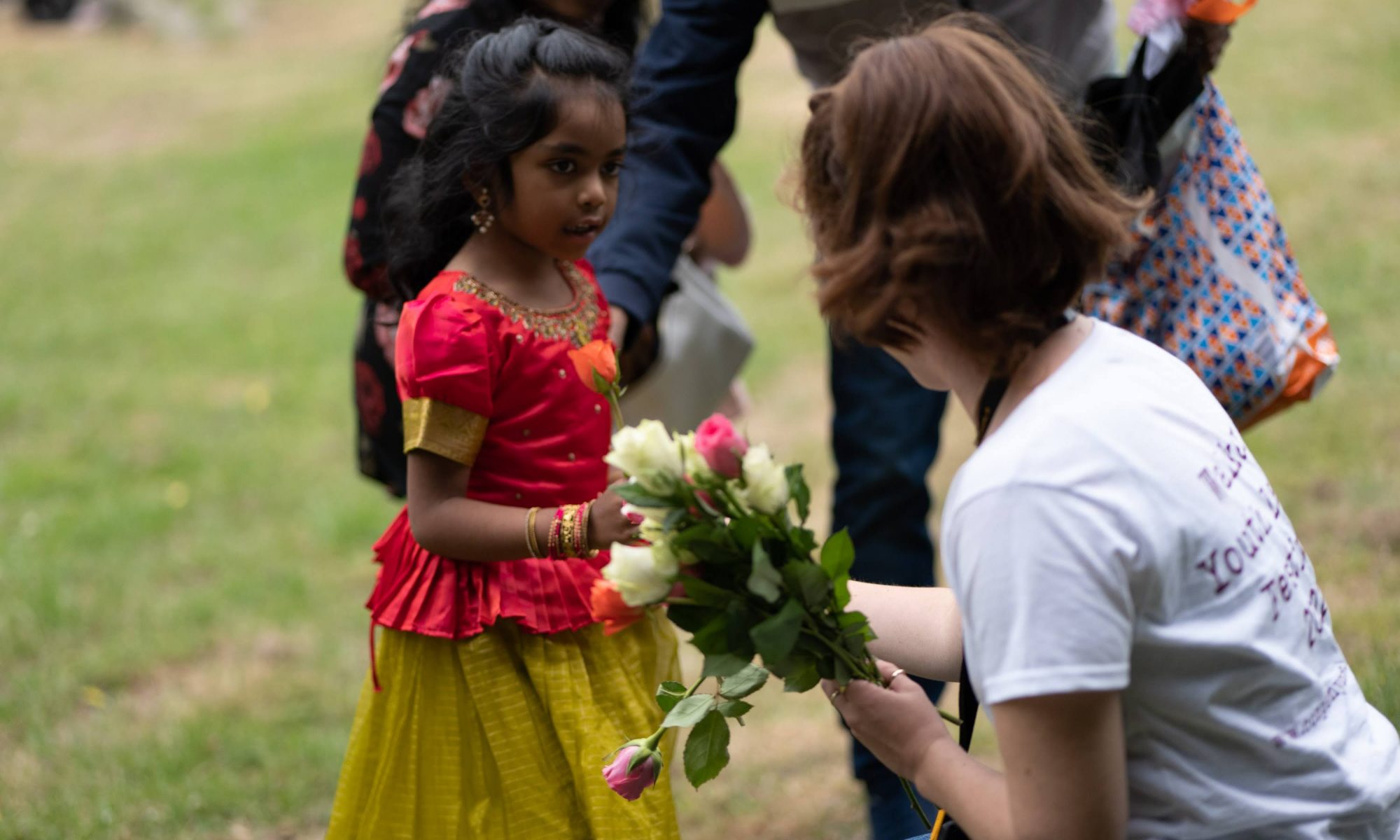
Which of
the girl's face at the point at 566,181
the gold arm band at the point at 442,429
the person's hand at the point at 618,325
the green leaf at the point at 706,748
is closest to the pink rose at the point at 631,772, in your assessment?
the green leaf at the point at 706,748

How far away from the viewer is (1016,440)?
1.46 metres

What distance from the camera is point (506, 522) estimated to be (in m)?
2.02

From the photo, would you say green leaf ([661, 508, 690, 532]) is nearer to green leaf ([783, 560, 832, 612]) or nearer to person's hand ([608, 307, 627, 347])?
green leaf ([783, 560, 832, 612])

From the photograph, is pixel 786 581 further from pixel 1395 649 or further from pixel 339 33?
pixel 339 33

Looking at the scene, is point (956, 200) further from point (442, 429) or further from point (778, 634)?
point (442, 429)

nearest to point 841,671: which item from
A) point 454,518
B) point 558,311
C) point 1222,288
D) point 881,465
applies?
point 454,518

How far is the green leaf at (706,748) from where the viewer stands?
5.77 feet

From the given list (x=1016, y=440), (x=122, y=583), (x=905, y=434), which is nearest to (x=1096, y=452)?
(x=1016, y=440)

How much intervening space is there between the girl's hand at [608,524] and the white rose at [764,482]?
387mm

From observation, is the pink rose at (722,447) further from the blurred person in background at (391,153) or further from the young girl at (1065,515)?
the blurred person in background at (391,153)

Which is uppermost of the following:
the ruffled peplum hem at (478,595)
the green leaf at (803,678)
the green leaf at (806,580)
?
the green leaf at (806,580)

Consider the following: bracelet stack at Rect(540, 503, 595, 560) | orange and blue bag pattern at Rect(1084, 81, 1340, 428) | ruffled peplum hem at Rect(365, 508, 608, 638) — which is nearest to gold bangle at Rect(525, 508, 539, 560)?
bracelet stack at Rect(540, 503, 595, 560)

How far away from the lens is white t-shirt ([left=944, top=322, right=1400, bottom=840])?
139cm

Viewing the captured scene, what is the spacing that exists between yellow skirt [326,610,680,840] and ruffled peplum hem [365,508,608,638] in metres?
0.04
